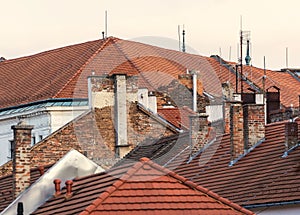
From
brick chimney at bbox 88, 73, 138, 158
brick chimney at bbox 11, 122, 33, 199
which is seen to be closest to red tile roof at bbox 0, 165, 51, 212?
brick chimney at bbox 11, 122, 33, 199

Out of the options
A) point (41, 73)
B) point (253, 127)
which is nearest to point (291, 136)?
point (253, 127)

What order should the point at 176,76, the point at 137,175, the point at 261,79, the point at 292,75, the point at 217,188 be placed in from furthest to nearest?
1. the point at 292,75
2. the point at 261,79
3. the point at 176,76
4. the point at 217,188
5. the point at 137,175

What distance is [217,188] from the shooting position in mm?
45469

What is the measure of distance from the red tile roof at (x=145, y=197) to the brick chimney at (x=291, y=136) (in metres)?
11.4

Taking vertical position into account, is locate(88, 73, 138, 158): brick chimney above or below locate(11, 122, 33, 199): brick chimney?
above

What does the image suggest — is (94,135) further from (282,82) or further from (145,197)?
(282,82)

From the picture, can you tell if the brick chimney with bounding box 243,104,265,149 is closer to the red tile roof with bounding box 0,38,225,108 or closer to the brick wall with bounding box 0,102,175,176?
the brick wall with bounding box 0,102,175,176

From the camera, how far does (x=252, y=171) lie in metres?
45.4

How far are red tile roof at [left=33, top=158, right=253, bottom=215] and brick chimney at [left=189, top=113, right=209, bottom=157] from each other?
646 inches

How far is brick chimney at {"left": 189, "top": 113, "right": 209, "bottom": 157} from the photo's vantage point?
51.1 metres

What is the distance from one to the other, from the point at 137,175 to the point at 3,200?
861 centimetres

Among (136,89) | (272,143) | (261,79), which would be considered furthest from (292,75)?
(272,143)

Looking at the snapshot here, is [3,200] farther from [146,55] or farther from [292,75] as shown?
[292,75]

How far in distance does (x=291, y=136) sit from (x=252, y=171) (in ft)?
4.81
